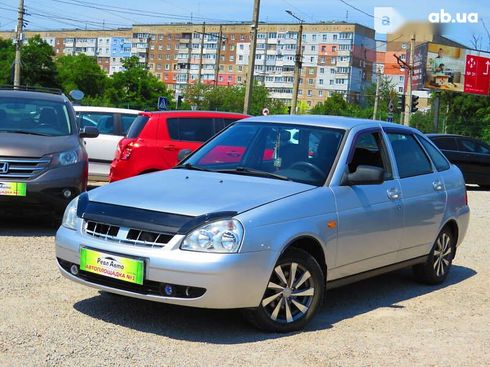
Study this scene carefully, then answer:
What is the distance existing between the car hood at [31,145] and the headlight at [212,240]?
433cm

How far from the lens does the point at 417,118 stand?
7069 cm

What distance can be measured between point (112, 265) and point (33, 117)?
5.09m

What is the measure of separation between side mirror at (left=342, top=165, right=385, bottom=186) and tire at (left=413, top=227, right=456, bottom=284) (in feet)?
5.63

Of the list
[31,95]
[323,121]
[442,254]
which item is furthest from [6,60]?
[323,121]

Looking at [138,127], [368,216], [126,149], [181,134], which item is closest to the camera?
[368,216]

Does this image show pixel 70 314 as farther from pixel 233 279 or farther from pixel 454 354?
pixel 454 354

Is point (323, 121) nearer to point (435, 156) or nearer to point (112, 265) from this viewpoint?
point (435, 156)

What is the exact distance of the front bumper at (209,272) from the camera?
Result: 4543mm

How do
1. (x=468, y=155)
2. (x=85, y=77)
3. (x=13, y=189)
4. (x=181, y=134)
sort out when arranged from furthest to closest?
(x=85, y=77)
(x=468, y=155)
(x=181, y=134)
(x=13, y=189)

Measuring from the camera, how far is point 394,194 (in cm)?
620

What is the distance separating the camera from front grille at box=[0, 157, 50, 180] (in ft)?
26.8

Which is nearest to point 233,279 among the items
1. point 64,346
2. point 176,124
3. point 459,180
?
point 64,346

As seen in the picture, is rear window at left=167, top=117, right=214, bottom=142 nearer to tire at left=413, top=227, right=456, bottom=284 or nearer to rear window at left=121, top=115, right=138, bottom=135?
rear window at left=121, top=115, right=138, bottom=135

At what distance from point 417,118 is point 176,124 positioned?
62.4 m
